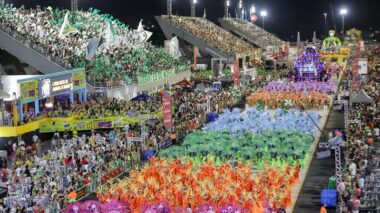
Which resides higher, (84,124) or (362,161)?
(84,124)

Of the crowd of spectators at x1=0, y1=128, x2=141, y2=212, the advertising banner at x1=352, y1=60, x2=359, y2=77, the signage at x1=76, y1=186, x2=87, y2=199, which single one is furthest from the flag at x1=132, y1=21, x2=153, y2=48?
the signage at x1=76, y1=186, x2=87, y2=199

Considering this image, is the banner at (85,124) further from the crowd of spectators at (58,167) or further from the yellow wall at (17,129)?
the crowd of spectators at (58,167)

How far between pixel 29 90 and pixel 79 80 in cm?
769

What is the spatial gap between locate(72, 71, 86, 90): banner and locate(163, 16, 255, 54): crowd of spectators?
4074 centimetres

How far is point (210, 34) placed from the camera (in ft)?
293

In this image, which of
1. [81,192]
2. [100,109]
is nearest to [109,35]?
[100,109]

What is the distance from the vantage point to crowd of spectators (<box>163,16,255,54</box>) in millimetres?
84312

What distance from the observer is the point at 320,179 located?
83.3 feet

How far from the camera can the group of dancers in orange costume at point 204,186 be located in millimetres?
20828

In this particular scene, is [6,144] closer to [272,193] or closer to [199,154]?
[199,154]

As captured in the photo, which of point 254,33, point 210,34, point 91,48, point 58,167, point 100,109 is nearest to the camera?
point 58,167

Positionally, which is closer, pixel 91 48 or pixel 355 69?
pixel 91 48

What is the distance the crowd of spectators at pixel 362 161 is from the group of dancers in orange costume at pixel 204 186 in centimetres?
206

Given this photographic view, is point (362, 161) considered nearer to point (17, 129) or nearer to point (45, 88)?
point (17, 129)
